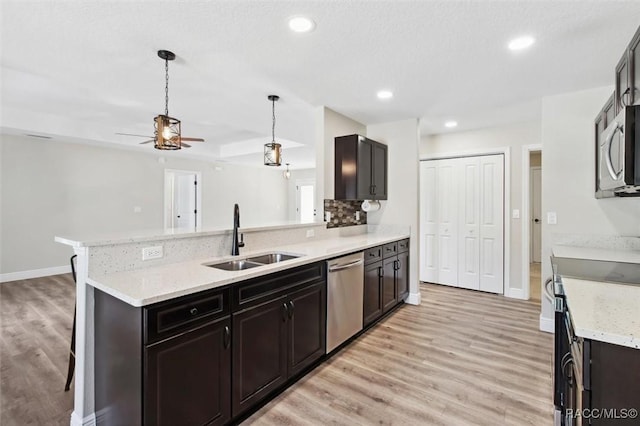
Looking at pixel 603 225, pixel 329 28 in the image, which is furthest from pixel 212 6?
pixel 603 225

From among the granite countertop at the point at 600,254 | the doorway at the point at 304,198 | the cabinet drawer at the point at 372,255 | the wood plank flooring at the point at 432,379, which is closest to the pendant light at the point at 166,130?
Answer: the cabinet drawer at the point at 372,255

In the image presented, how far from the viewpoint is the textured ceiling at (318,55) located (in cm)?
189

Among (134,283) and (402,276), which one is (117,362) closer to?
(134,283)

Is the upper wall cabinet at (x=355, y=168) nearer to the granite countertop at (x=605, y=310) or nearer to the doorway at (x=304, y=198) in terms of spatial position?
the granite countertop at (x=605, y=310)

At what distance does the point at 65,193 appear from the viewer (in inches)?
223

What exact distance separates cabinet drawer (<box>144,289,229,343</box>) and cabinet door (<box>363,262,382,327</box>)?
1762 mm

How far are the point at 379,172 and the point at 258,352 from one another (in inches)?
115

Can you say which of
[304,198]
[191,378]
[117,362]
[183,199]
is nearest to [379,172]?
[191,378]

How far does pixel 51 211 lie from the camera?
5535 millimetres

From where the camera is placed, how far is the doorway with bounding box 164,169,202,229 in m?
7.71

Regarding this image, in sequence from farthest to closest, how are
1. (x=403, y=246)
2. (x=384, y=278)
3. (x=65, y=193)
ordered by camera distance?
(x=65, y=193) < (x=403, y=246) < (x=384, y=278)

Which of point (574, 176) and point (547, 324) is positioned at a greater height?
point (574, 176)

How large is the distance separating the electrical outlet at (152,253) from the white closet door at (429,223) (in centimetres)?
411

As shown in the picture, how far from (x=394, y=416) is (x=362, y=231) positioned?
2681 millimetres
